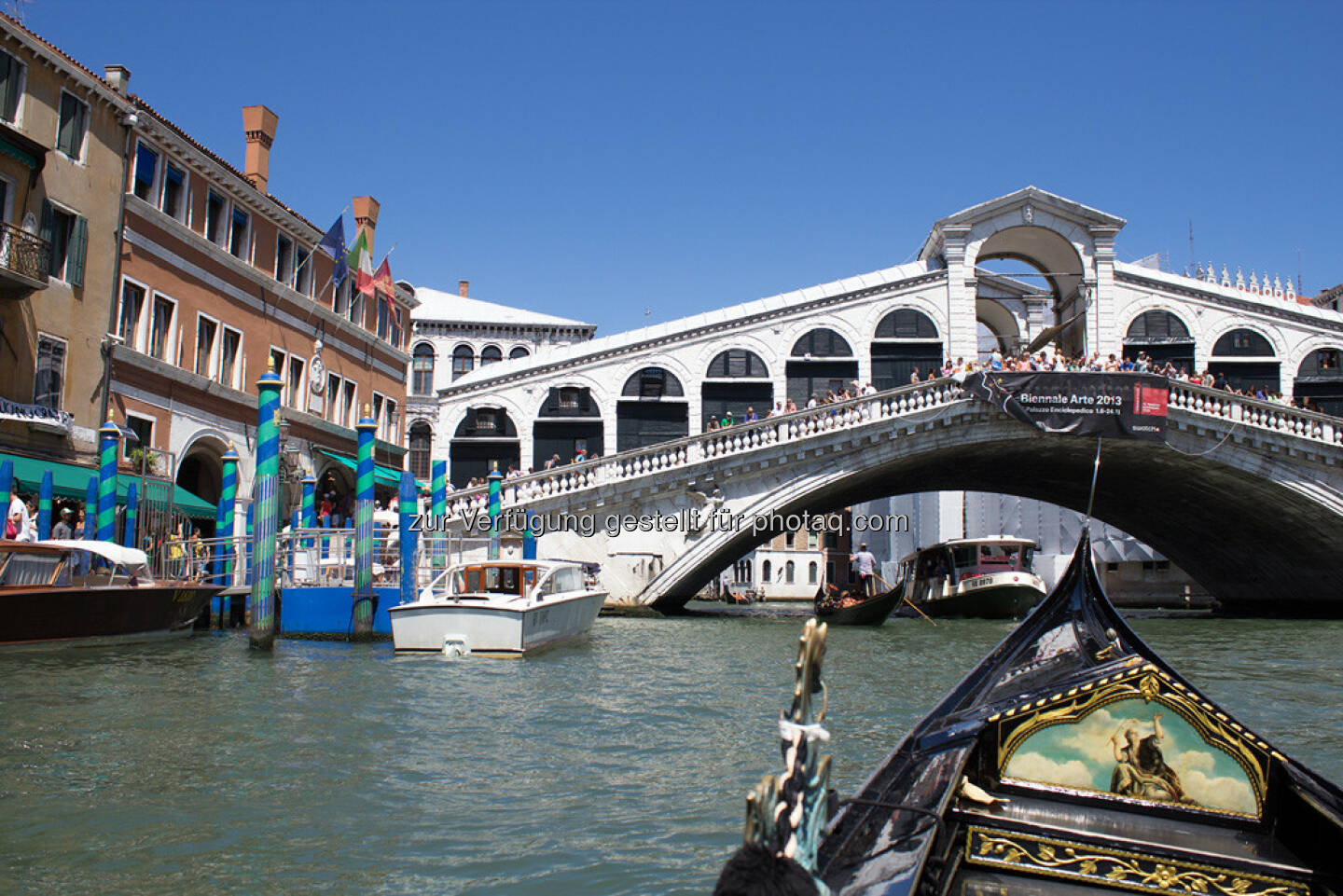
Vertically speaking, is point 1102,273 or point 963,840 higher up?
point 1102,273

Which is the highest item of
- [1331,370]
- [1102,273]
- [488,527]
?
[1102,273]

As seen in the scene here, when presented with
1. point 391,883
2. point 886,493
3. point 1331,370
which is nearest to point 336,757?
point 391,883

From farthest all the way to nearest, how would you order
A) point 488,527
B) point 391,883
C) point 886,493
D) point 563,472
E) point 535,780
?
point 886,493
point 563,472
point 488,527
point 535,780
point 391,883

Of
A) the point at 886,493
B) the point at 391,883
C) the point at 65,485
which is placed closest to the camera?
the point at 391,883

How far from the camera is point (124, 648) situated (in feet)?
34.5

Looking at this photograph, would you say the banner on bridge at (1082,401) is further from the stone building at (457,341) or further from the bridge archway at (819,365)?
the stone building at (457,341)

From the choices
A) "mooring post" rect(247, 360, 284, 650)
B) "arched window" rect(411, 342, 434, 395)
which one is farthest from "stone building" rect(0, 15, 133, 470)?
"arched window" rect(411, 342, 434, 395)

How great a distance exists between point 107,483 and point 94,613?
1908 millimetres

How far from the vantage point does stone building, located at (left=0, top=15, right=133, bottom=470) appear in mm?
12445

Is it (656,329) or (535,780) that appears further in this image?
(656,329)

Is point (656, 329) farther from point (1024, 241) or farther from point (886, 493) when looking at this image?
point (1024, 241)

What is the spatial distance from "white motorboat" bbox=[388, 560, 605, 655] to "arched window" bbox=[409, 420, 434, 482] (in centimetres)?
1753

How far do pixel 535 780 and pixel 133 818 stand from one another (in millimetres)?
1660

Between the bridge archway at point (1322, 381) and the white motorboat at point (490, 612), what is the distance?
697 inches
